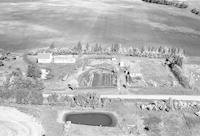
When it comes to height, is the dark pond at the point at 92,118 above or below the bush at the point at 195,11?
below

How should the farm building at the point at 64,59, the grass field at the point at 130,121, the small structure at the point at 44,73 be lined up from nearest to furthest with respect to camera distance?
1. the grass field at the point at 130,121
2. the small structure at the point at 44,73
3. the farm building at the point at 64,59

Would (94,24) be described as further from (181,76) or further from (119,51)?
(181,76)

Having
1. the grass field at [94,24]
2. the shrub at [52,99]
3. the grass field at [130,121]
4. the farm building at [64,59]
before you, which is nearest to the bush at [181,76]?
the grass field at [130,121]

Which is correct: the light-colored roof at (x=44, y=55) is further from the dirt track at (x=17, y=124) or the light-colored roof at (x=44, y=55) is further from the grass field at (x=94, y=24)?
Result: the dirt track at (x=17, y=124)

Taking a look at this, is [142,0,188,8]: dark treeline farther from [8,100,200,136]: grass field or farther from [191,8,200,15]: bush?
[8,100,200,136]: grass field

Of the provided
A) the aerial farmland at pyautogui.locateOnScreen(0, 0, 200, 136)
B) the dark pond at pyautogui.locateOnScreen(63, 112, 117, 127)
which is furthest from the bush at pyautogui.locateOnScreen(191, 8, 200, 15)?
the dark pond at pyautogui.locateOnScreen(63, 112, 117, 127)

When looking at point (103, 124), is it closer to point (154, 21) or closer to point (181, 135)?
point (181, 135)

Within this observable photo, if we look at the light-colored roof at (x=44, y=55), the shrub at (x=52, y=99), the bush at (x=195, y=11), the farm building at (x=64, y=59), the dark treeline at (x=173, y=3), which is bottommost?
the shrub at (x=52, y=99)
